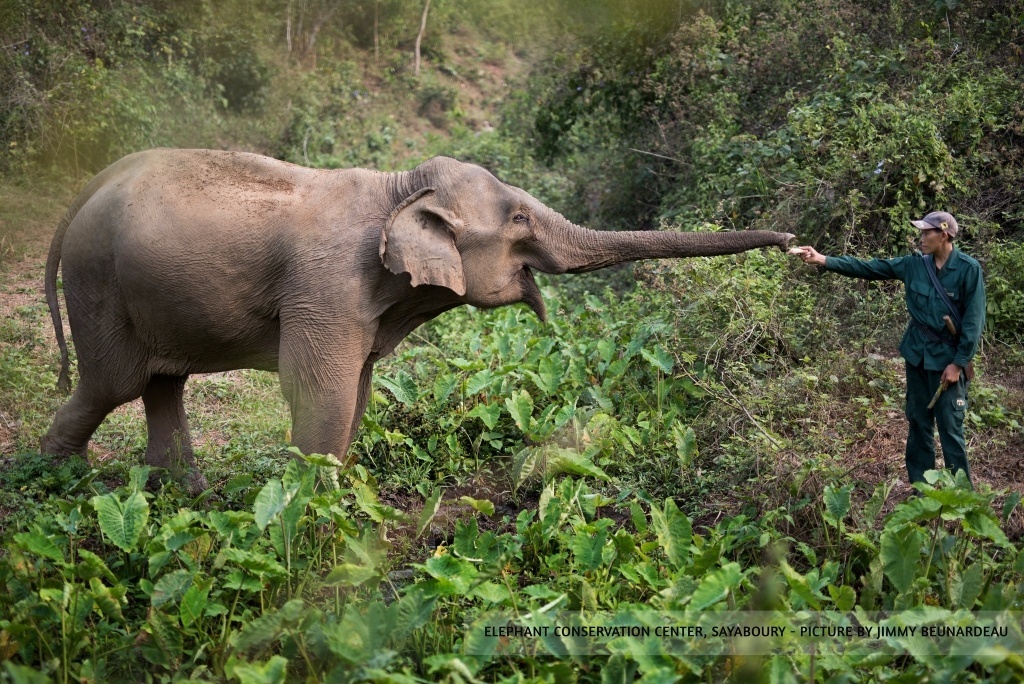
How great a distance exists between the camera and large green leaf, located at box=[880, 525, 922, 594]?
4109mm

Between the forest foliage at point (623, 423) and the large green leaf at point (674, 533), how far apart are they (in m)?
0.01

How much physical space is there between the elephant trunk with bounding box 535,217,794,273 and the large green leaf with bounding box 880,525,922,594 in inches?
62.7

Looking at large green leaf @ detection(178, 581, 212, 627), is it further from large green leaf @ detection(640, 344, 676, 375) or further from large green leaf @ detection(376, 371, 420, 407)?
large green leaf @ detection(640, 344, 676, 375)

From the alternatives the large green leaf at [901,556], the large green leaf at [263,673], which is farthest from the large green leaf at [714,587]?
the large green leaf at [263,673]

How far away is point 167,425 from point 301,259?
163 centimetres

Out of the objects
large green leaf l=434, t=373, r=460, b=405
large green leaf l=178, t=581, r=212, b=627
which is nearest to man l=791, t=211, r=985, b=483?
large green leaf l=434, t=373, r=460, b=405

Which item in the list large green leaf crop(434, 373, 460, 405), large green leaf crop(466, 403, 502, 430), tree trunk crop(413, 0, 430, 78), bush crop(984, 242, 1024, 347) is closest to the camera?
large green leaf crop(466, 403, 502, 430)

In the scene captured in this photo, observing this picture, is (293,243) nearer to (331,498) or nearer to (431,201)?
(431,201)

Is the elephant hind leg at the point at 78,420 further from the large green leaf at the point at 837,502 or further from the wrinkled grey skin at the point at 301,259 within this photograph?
the large green leaf at the point at 837,502

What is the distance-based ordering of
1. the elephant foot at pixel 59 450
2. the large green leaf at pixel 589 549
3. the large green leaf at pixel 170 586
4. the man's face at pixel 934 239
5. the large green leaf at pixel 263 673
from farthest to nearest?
the elephant foot at pixel 59 450 → the man's face at pixel 934 239 → the large green leaf at pixel 589 549 → the large green leaf at pixel 170 586 → the large green leaf at pixel 263 673

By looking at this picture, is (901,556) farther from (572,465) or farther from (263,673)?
(263,673)

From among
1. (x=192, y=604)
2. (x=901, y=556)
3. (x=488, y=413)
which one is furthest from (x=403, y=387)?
(x=901, y=556)

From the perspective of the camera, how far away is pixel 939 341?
477 cm

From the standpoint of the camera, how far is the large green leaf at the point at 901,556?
13.5ft
